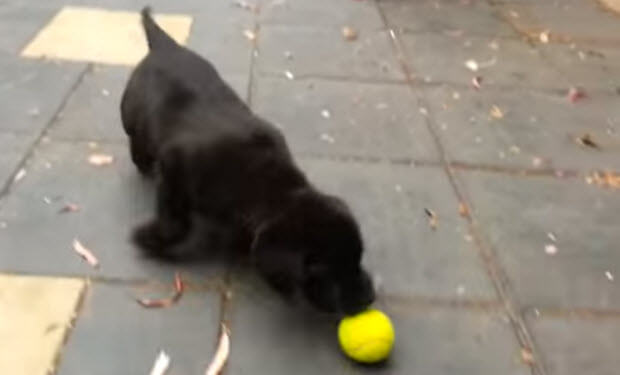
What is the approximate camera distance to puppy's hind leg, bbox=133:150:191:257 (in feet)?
9.45

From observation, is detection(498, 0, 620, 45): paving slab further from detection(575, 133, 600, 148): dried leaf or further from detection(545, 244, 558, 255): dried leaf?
detection(545, 244, 558, 255): dried leaf

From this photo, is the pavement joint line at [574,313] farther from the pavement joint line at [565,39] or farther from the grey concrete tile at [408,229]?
the pavement joint line at [565,39]

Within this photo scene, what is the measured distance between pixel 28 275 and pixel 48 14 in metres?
3.04

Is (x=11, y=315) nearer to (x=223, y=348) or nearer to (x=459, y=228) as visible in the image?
(x=223, y=348)

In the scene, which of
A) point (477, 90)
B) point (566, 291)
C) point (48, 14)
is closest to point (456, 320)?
point (566, 291)

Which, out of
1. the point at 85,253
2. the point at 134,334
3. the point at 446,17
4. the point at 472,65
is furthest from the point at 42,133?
the point at 446,17

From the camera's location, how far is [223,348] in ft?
8.54

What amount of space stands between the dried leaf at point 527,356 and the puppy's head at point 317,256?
56 centimetres

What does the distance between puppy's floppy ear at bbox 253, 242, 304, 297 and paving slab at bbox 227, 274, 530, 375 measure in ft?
0.68

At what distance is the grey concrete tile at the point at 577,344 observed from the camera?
8.76 ft

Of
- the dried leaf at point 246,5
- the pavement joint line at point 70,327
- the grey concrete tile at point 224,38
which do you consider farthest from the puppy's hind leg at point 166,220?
the dried leaf at point 246,5

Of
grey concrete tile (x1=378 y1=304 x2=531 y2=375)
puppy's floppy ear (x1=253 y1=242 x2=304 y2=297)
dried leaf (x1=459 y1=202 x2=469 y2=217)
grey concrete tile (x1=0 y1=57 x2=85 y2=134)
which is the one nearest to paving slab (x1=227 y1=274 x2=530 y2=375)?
grey concrete tile (x1=378 y1=304 x2=531 y2=375)

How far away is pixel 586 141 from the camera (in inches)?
169

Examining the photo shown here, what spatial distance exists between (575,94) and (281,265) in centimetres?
301
